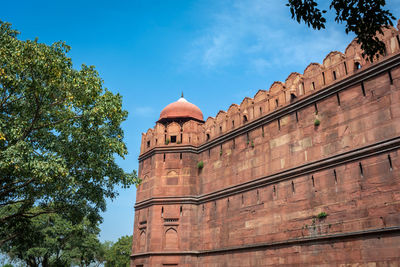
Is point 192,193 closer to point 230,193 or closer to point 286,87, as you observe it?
point 230,193

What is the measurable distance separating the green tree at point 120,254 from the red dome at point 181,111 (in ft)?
78.5

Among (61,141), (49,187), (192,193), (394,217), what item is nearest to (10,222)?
(49,187)

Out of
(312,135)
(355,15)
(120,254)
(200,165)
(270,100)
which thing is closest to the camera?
(355,15)

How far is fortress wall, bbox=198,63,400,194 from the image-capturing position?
39.3 feet

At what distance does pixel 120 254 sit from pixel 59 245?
48.1 ft

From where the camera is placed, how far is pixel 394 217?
1070 cm

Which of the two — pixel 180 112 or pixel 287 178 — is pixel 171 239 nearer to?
pixel 287 178

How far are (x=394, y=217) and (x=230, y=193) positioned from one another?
7.47 metres

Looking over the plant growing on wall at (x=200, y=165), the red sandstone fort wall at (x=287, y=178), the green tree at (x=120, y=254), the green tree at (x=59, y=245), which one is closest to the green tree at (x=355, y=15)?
the red sandstone fort wall at (x=287, y=178)

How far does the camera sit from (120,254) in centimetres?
4128

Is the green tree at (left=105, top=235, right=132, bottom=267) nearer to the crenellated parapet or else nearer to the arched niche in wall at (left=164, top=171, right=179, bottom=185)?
→ the crenellated parapet

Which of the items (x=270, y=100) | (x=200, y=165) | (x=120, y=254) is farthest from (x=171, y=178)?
(x=120, y=254)

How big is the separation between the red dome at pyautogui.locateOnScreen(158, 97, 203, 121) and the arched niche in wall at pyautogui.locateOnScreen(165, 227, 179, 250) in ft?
22.0

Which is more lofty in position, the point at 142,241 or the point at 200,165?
the point at 200,165
